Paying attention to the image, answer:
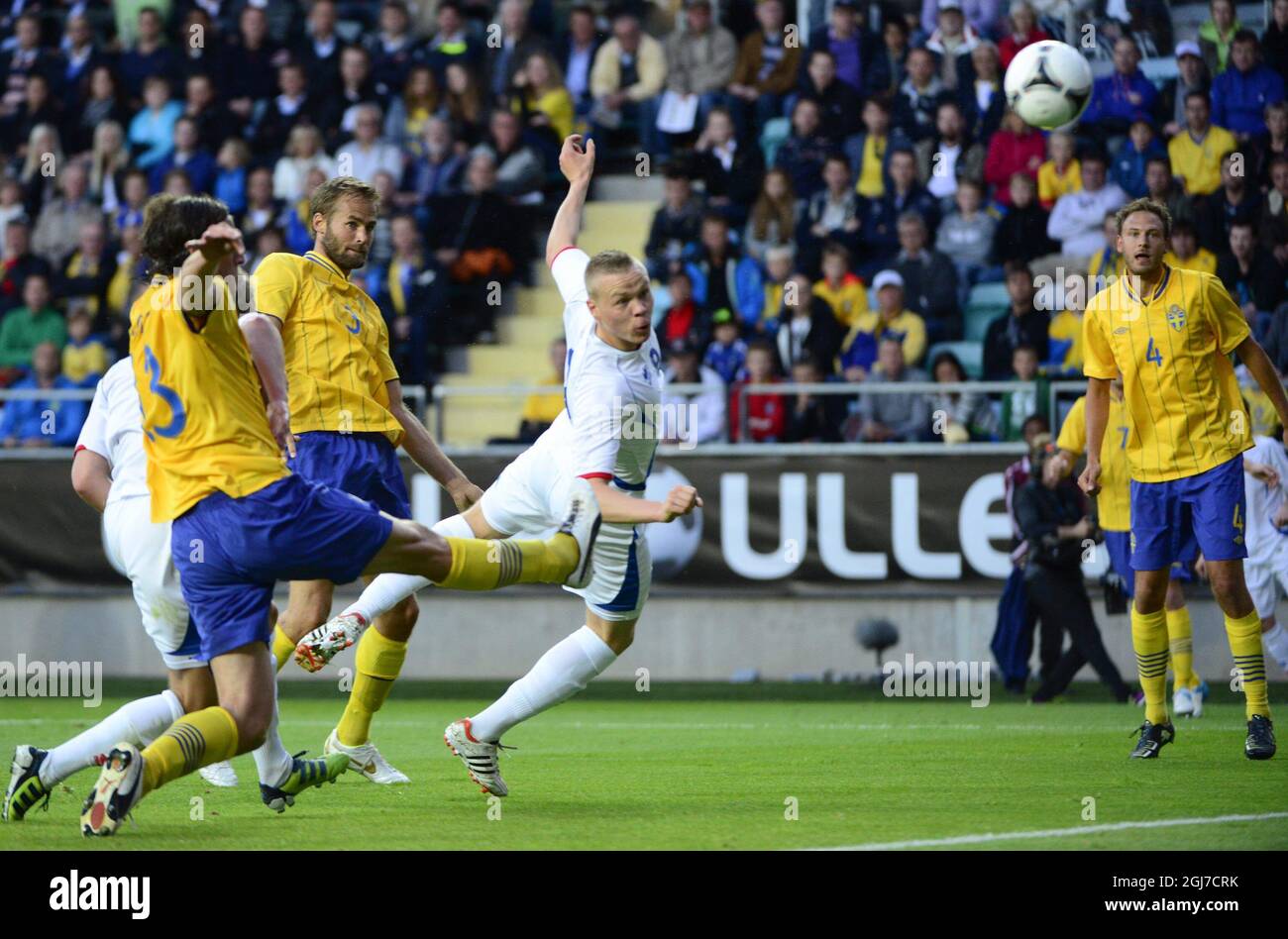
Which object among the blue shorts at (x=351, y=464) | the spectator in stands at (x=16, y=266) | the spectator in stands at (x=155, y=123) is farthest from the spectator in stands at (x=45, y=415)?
the blue shorts at (x=351, y=464)

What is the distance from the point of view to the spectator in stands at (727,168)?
16.9 metres

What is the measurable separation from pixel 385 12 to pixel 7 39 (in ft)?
15.7

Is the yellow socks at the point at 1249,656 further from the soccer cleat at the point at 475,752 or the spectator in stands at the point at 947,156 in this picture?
the spectator in stands at the point at 947,156

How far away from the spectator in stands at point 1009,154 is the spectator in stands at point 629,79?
11.6 ft

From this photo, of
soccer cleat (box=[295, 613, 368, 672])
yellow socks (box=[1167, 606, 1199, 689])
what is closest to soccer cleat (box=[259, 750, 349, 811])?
soccer cleat (box=[295, 613, 368, 672])

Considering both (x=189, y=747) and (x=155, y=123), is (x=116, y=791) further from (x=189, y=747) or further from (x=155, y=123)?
(x=155, y=123)

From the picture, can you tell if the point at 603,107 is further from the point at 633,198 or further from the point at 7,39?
the point at 7,39

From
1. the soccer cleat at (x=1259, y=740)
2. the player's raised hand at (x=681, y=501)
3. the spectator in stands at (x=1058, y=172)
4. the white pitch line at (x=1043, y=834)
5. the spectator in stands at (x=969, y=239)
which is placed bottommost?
Answer: the white pitch line at (x=1043, y=834)

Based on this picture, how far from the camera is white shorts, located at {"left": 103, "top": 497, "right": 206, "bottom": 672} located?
6.89m

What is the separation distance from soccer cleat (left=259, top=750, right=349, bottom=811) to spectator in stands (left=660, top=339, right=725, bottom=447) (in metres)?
7.55

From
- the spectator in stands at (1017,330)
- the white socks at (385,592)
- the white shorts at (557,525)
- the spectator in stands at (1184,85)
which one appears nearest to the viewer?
the white shorts at (557,525)
